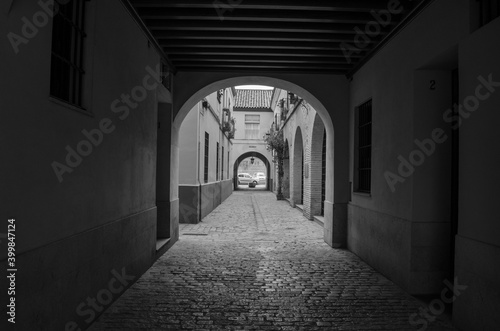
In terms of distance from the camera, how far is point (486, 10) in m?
3.60

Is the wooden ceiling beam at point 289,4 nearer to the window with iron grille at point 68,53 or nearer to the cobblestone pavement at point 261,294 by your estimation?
the window with iron grille at point 68,53

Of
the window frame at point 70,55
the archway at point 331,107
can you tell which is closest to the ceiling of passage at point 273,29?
the archway at point 331,107

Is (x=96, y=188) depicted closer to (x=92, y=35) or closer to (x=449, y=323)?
(x=92, y=35)

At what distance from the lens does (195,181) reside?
1143cm

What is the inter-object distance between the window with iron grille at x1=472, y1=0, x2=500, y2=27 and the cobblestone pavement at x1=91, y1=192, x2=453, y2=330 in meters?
3.15

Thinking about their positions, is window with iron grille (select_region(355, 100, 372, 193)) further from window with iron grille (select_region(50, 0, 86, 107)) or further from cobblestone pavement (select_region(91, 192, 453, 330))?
window with iron grille (select_region(50, 0, 86, 107))

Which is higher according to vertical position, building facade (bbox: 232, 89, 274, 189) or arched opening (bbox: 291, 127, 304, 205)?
building facade (bbox: 232, 89, 274, 189)

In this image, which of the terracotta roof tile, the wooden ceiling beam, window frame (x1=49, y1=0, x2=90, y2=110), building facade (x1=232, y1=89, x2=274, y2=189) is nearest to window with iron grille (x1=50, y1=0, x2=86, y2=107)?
window frame (x1=49, y1=0, x2=90, y2=110)

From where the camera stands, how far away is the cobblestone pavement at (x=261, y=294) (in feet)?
13.0

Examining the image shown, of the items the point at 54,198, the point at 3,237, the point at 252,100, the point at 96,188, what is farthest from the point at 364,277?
the point at 252,100

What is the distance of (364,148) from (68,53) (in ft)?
18.3

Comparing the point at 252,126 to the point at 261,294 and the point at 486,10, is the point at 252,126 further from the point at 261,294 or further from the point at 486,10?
the point at 486,10

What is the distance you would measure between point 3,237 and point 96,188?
1.58 m

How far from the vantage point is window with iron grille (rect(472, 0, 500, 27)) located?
3.47 meters
